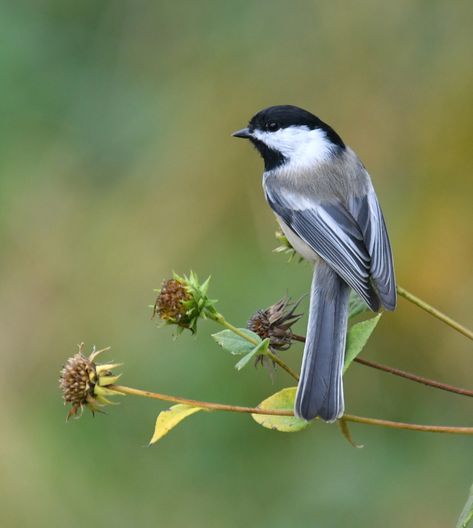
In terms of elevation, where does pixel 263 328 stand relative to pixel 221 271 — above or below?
below

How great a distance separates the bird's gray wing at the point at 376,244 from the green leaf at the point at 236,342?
585 millimetres

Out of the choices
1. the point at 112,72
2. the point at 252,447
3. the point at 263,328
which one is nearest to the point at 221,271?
the point at 252,447

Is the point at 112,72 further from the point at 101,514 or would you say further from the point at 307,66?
the point at 101,514

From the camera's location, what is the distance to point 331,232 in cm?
284

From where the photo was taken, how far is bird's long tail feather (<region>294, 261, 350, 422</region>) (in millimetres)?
2025

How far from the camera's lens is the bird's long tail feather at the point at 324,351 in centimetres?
203

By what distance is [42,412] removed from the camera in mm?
4316

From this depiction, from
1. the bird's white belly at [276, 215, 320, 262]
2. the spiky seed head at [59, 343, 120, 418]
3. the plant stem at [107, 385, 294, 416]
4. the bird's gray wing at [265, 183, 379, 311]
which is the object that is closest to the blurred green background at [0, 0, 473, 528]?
the bird's gray wing at [265, 183, 379, 311]

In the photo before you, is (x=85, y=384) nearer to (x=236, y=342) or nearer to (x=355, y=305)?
(x=236, y=342)

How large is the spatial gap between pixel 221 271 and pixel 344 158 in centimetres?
126

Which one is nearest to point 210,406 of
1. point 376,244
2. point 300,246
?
point 300,246

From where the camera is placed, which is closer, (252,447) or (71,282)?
(252,447)

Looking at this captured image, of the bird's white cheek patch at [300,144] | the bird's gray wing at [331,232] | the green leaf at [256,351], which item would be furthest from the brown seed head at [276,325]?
the bird's white cheek patch at [300,144]

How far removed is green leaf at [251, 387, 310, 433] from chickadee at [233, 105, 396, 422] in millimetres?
42
